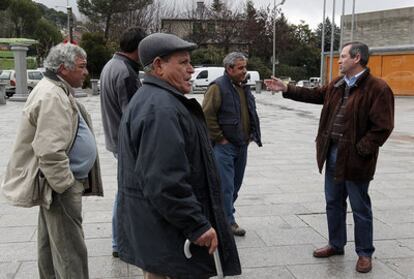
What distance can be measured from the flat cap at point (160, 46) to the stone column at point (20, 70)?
73.2ft

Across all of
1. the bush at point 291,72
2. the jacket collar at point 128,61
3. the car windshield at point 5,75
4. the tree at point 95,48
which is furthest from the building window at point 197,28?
the jacket collar at point 128,61

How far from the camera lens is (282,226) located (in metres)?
5.23

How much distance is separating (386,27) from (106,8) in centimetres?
2586

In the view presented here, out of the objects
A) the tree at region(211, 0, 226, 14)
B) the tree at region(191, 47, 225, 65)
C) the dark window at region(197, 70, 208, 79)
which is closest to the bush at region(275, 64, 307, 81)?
the tree at region(191, 47, 225, 65)

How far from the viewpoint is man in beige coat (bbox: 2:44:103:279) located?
9.62ft

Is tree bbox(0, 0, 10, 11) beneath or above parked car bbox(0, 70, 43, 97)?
above

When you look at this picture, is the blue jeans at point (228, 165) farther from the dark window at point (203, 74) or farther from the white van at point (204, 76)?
the dark window at point (203, 74)

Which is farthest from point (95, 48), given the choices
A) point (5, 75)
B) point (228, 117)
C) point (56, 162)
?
point (56, 162)

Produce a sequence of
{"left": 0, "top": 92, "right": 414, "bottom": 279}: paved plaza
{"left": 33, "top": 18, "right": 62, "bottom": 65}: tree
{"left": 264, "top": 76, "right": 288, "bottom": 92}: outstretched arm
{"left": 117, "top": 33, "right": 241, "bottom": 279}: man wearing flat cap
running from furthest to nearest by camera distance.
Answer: {"left": 33, "top": 18, "right": 62, "bottom": 65}: tree, {"left": 264, "top": 76, "right": 288, "bottom": 92}: outstretched arm, {"left": 0, "top": 92, "right": 414, "bottom": 279}: paved plaza, {"left": 117, "top": 33, "right": 241, "bottom": 279}: man wearing flat cap

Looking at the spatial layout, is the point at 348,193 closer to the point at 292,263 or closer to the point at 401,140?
the point at 292,263

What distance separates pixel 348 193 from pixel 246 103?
52.8 inches

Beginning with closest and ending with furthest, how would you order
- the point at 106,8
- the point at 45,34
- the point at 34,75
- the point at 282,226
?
the point at 282,226, the point at 34,75, the point at 106,8, the point at 45,34

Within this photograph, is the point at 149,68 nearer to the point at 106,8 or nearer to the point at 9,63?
the point at 9,63

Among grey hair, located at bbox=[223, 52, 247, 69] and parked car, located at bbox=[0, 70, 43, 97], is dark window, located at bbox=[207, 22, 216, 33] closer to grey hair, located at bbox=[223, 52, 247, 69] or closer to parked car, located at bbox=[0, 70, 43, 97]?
parked car, located at bbox=[0, 70, 43, 97]
